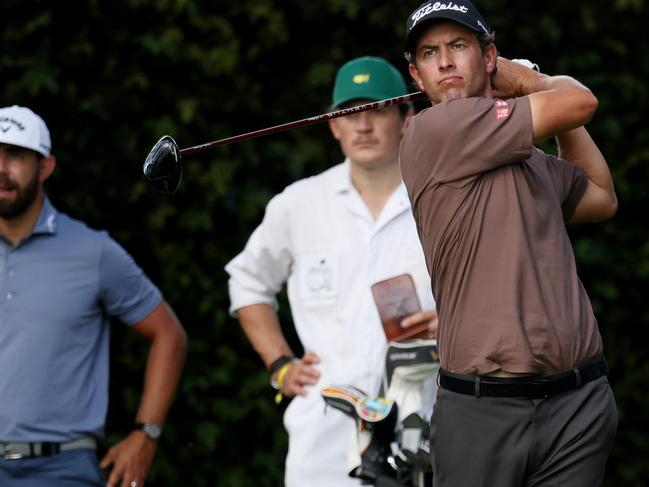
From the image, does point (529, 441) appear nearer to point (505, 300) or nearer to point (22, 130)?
point (505, 300)

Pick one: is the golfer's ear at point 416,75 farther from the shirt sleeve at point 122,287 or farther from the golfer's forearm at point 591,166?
the shirt sleeve at point 122,287

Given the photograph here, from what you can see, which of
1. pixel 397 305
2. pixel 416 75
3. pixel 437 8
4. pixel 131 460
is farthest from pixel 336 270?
pixel 437 8

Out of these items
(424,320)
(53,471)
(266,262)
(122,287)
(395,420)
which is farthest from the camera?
(266,262)

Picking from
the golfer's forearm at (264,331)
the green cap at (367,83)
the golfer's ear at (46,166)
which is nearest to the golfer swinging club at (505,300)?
the green cap at (367,83)

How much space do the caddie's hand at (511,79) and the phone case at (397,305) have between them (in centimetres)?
109

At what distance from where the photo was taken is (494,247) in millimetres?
3289

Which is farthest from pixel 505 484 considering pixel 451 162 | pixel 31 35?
pixel 31 35

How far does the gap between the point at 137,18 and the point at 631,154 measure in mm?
2443

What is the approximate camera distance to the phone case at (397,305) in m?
4.43

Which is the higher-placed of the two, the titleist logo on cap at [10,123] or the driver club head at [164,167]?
the titleist logo on cap at [10,123]

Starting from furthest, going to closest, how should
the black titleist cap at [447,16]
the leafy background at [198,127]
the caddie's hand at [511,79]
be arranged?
the leafy background at [198,127] < the caddie's hand at [511,79] < the black titleist cap at [447,16]

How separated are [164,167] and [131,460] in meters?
1.59

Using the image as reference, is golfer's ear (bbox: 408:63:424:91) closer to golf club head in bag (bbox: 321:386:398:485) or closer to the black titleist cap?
the black titleist cap


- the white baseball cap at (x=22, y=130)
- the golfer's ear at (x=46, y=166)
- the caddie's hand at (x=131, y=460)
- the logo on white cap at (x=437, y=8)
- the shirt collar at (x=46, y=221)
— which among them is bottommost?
the caddie's hand at (x=131, y=460)
